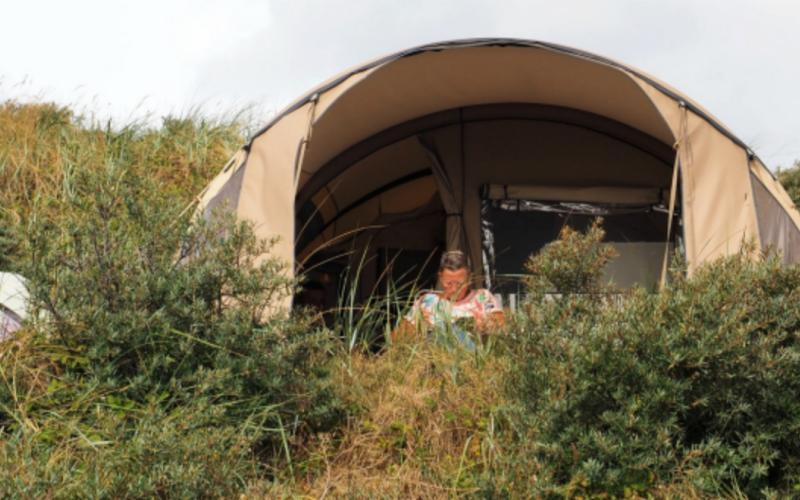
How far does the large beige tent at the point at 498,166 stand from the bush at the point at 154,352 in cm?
97

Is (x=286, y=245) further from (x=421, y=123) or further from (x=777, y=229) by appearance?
(x=777, y=229)

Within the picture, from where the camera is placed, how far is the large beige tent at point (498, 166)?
458 cm

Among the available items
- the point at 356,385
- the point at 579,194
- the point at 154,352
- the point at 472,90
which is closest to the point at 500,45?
the point at 472,90

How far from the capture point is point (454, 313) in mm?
4785

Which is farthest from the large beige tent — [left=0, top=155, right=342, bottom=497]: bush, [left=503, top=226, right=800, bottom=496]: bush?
[left=503, top=226, right=800, bottom=496]: bush

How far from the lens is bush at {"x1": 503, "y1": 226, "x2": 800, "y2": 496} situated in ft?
8.96

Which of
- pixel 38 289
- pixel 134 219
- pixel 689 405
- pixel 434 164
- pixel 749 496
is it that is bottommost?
pixel 749 496

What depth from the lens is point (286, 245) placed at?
174 inches

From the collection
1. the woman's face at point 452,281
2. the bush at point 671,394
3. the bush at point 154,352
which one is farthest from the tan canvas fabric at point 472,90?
the bush at point 671,394

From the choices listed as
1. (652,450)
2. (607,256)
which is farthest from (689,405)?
(607,256)

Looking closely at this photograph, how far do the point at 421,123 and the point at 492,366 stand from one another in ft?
9.58

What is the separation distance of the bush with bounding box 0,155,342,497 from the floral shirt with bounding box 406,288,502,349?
0.67 metres

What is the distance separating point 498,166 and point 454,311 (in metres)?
1.89

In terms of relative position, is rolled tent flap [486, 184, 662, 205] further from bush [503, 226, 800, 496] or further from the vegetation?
bush [503, 226, 800, 496]
